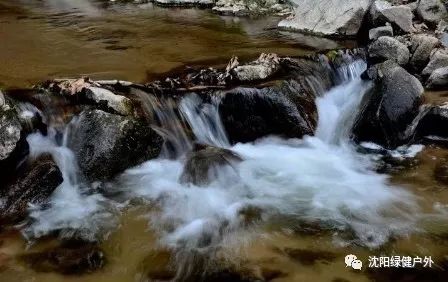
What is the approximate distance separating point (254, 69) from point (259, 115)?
3.38 feet

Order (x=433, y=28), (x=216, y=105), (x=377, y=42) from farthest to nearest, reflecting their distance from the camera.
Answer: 1. (x=433, y=28)
2. (x=377, y=42)
3. (x=216, y=105)

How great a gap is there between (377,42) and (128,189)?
6659 millimetres

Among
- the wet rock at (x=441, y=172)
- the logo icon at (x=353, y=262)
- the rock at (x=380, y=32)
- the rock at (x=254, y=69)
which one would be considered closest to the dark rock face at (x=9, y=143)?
the rock at (x=254, y=69)

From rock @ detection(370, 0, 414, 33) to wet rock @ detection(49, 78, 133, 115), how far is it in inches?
299

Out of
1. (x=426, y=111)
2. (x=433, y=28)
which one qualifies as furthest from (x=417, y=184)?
(x=433, y=28)

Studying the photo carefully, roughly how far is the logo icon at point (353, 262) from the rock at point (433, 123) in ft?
12.4

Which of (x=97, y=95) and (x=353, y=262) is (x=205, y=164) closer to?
(x=97, y=95)

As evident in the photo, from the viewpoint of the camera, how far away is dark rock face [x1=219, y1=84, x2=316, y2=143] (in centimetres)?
823

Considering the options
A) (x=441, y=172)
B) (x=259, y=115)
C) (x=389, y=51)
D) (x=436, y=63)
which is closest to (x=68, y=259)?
(x=259, y=115)

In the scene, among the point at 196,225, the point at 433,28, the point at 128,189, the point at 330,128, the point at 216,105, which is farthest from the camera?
the point at 433,28

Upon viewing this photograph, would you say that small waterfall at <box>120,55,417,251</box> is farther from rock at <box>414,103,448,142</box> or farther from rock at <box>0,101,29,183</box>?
rock at <box>0,101,29,183</box>

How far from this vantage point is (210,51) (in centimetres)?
1070

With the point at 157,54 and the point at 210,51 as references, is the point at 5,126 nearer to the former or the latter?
the point at 157,54

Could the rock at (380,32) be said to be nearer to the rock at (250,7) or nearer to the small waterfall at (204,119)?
the rock at (250,7)
